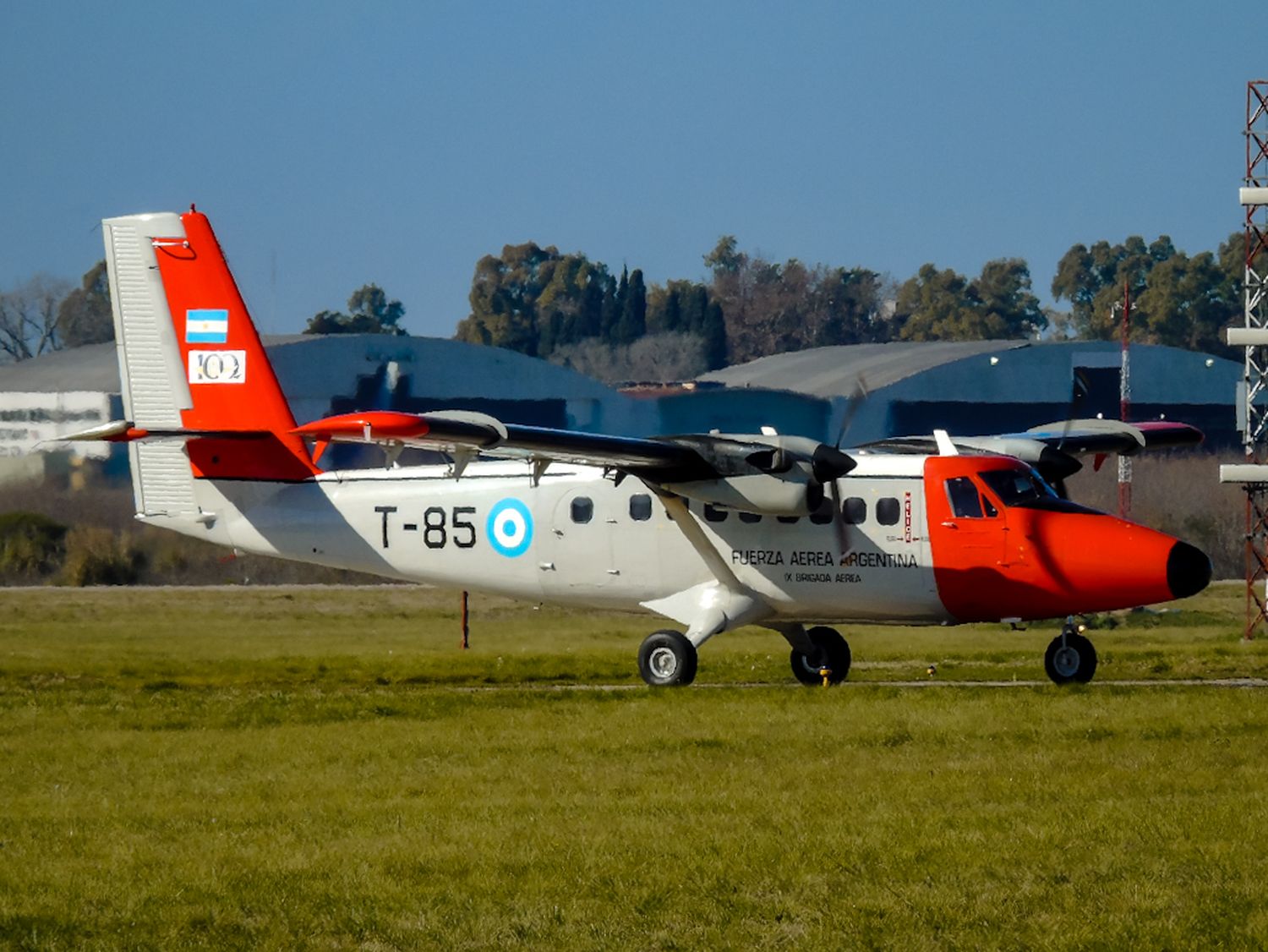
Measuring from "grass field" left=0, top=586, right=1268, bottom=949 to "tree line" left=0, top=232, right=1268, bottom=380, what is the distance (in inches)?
2612

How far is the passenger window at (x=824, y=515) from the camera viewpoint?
67.5 feet

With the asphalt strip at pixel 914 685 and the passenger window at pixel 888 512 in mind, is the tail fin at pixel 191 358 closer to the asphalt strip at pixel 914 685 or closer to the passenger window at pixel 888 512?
the asphalt strip at pixel 914 685

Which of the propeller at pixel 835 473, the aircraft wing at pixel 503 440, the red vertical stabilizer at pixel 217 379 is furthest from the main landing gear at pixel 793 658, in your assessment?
the red vertical stabilizer at pixel 217 379

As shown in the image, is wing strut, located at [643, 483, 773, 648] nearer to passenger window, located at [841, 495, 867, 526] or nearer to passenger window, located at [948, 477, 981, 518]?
passenger window, located at [841, 495, 867, 526]

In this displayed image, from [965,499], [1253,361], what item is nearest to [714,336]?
[1253,361]

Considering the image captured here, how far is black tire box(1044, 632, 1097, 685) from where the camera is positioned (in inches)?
792

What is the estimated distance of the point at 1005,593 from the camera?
19.9 metres

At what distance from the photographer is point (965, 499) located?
2005 centimetres

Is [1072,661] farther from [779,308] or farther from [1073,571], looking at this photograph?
[779,308]

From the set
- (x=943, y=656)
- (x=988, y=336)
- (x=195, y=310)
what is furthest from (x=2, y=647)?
(x=988, y=336)

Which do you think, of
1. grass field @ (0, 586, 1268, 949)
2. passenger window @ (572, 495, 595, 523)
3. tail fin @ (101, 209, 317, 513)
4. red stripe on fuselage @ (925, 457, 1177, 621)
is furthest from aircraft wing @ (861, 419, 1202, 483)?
tail fin @ (101, 209, 317, 513)

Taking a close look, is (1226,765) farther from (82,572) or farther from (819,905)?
(82,572)

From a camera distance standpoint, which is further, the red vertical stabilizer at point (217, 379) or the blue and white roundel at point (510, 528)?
the red vertical stabilizer at point (217, 379)

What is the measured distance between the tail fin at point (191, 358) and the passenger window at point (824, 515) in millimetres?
6593
